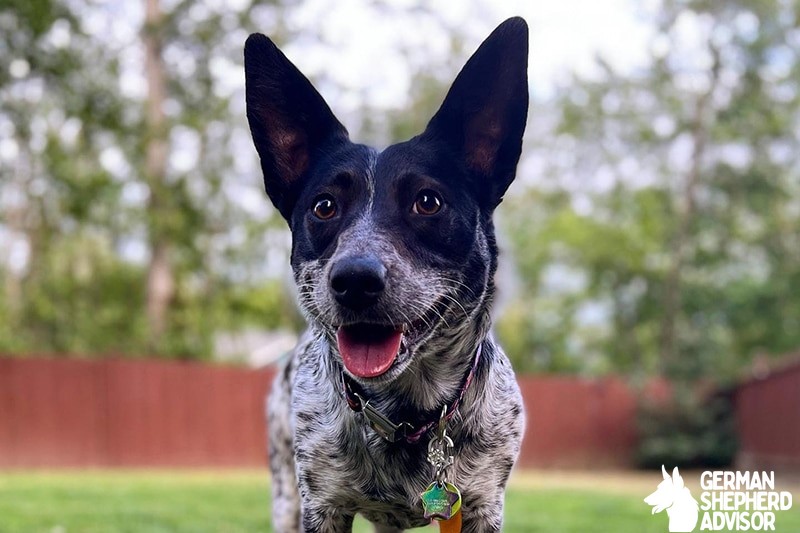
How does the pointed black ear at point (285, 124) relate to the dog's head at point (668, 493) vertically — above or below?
below

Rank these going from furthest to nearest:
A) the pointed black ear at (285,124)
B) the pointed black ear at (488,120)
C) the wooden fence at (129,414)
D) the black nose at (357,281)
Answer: the wooden fence at (129,414)
the pointed black ear at (285,124)
the pointed black ear at (488,120)
the black nose at (357,281)

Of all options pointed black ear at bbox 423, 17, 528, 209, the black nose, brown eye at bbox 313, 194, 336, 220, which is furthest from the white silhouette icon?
the black nose

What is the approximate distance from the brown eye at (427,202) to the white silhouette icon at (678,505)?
4.49m

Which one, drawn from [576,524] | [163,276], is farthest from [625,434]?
[576,524]

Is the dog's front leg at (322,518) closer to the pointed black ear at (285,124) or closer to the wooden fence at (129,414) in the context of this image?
the pointed black ear at (285,124)

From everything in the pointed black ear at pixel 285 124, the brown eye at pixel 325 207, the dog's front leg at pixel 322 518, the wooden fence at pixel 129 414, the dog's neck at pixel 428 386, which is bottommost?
the dog's front leg at pixel 322 518

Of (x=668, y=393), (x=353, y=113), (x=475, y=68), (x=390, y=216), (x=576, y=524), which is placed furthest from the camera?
(x=668, y=393)

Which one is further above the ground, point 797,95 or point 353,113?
point 797,95

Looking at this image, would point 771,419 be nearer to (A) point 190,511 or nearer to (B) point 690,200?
(B) point 690,200

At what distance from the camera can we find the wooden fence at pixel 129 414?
1702cm

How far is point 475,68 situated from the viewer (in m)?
3.01

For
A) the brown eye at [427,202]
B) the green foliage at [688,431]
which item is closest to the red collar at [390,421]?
the brown eye at [427,202]

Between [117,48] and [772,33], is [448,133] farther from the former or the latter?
[772,33]

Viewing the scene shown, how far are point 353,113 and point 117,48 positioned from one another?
539 cm
